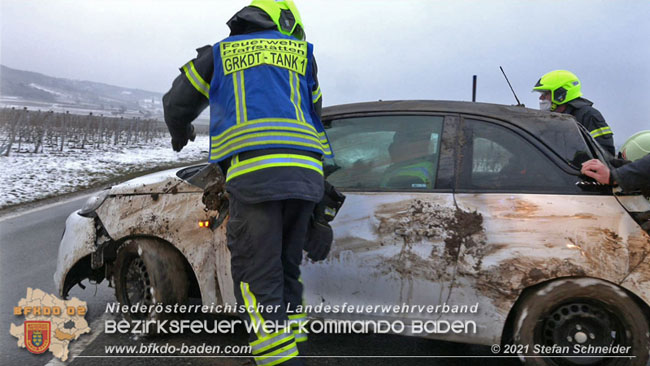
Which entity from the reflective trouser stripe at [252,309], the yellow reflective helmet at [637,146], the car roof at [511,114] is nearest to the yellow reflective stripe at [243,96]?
the reflective trouser stripe at [252,309]

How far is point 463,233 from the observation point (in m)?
2.38

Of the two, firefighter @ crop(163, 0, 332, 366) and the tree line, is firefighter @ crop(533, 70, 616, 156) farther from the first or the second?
the tree line

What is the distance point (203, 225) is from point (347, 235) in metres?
0.87

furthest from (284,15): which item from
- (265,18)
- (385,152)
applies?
(385,152)

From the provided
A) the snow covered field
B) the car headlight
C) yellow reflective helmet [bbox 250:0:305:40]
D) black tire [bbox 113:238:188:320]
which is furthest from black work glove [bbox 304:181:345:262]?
the snow covered field

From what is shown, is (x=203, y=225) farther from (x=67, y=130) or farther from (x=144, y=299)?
(x=67, y=130)

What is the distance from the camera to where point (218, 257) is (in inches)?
106

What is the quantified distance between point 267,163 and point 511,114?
1512mm

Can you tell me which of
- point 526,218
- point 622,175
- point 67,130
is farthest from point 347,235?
point 67,130

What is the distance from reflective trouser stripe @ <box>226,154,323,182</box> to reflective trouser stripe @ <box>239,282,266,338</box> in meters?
0.52

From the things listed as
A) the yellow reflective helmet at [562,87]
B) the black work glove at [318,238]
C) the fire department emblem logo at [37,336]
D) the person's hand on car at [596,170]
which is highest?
the yellow reflective helmet at [562,87]

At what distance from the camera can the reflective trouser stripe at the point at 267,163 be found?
1.98 meters

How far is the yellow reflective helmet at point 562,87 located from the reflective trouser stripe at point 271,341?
379cm

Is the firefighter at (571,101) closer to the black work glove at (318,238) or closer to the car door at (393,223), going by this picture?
the car door at (393,223)
